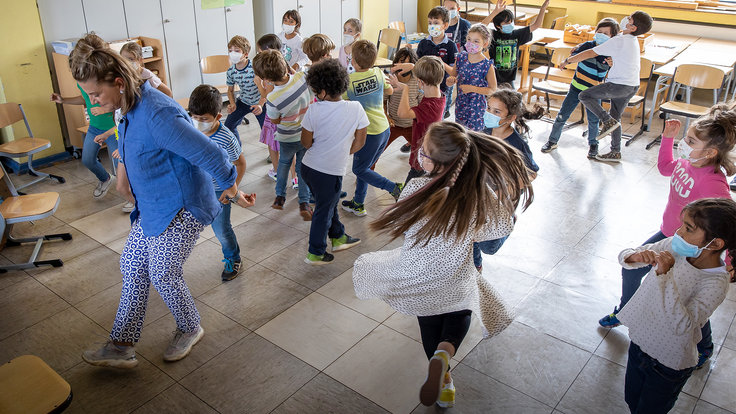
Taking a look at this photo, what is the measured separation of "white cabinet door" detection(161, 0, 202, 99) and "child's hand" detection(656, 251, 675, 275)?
6.48m

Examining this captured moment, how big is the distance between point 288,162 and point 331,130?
1.07 m

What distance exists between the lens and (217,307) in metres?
3.75

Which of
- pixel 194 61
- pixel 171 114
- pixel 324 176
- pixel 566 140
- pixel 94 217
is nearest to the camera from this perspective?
pixel 171 114

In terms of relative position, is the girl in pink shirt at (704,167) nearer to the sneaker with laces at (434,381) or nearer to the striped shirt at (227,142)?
the sneaker with laces at (434,381)

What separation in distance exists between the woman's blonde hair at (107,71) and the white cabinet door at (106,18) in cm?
424

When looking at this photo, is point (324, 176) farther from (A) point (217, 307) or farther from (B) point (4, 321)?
(B) point (4, 321)

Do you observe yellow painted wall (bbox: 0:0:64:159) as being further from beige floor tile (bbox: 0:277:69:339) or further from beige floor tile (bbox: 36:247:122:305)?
beige floor tile (bbox: 0:277:69:339)

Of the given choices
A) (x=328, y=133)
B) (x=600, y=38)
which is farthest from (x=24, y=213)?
(x=600, y=38)

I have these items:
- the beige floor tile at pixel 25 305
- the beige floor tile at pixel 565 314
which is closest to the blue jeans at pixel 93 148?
the beige floor tile at pixel 25 305

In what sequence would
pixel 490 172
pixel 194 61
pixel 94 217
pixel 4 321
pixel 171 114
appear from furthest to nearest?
pixel 194 61, pixel 94 217, pixel 4 321, pixel 171 114, pixel 490 172

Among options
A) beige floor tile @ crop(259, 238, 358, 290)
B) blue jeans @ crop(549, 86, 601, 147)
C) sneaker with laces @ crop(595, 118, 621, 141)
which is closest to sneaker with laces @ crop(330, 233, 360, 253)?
beige floor tile @ crop(259, 238, 358, 290)

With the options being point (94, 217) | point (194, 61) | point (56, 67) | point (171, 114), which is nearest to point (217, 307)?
point (171, 114)

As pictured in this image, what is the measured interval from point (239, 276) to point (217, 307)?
1.26 feet

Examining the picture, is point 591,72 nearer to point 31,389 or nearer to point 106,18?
point 106,18
